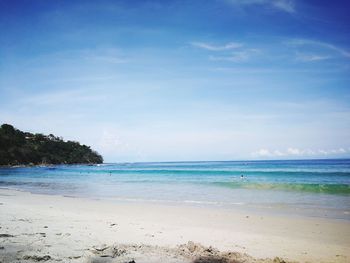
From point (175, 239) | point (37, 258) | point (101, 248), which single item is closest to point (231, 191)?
point (175, 239)

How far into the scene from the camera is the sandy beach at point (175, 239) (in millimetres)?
5367

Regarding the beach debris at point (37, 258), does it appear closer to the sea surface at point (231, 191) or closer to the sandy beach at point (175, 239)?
the sandy beach at point (175, 239)

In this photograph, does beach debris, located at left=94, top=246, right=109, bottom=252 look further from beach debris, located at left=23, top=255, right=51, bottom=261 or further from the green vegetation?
the green vegetation

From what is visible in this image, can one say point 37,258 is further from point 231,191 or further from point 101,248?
point 231,191

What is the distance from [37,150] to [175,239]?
12876 cm

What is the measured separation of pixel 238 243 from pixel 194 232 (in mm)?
1496

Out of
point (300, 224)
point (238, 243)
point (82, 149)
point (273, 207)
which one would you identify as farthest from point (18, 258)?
point (82, 149)

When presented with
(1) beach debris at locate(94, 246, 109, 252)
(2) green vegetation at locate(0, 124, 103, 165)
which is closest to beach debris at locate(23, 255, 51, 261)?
(1) beach debris at locate(94, 246, 109, 252)

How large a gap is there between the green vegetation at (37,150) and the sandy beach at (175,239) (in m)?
108

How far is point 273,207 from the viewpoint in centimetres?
1323

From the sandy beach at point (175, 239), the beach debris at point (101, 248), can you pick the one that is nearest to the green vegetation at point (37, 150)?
the sandy beach at point (175, 239)

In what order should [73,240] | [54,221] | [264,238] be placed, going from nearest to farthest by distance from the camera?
[73,240]
[264,238]
[54,221]

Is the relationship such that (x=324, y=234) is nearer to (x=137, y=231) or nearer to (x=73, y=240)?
(x=137, y=231)

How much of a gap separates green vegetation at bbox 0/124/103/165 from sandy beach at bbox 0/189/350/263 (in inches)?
4245
